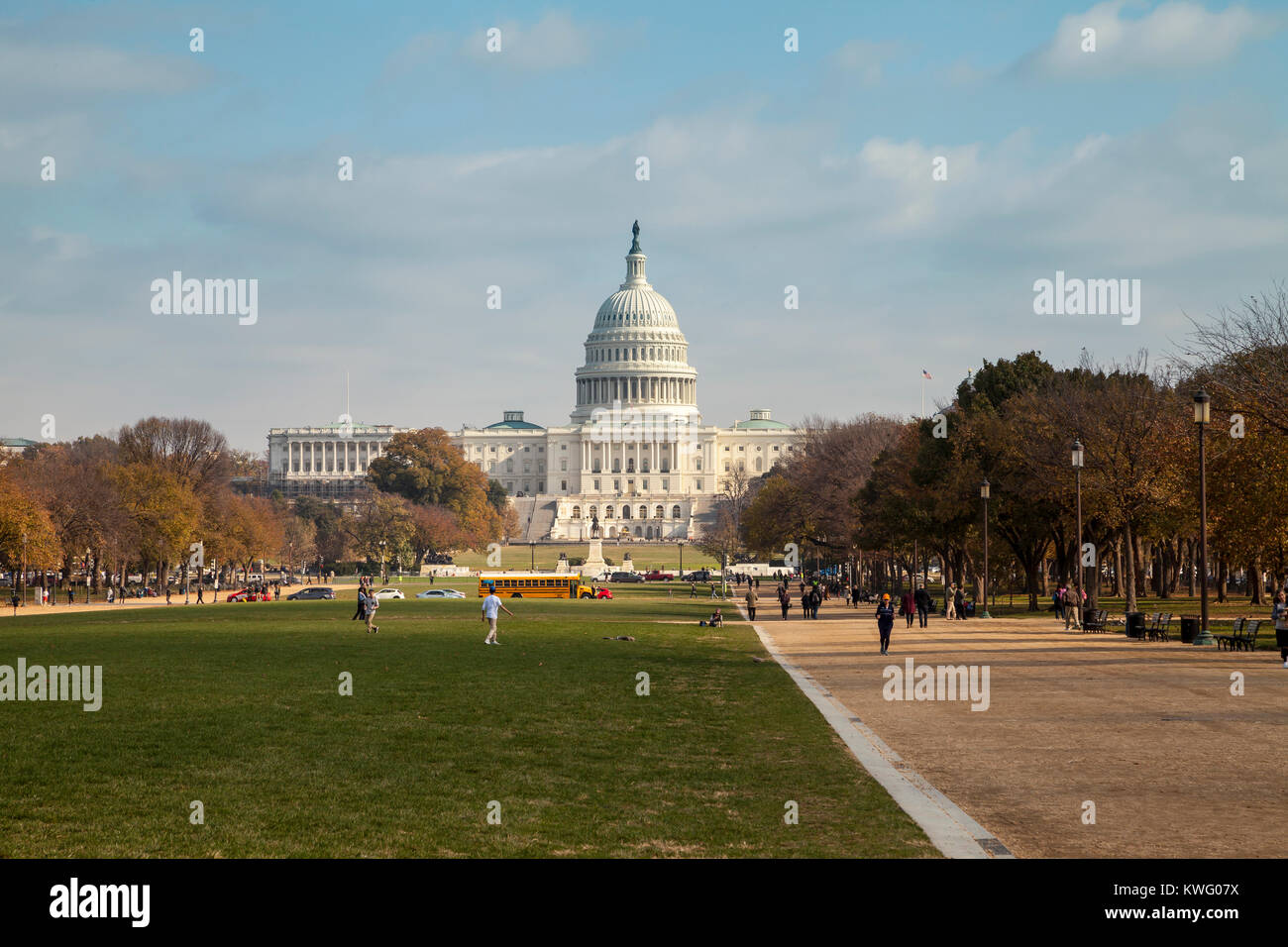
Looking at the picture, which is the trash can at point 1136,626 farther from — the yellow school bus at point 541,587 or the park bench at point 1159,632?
the yellow school bus at point 541,587

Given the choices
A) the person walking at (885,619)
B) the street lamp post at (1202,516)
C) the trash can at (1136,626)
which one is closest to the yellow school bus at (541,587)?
the trash can at (1136,626)

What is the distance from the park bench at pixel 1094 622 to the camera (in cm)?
4431

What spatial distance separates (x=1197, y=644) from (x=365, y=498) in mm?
122448

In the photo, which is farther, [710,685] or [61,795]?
[710,685]

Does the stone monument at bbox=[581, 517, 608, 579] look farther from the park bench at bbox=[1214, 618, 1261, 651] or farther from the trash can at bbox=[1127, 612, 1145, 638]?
the park bench at bbox=[1214, 618, 1261, 651]

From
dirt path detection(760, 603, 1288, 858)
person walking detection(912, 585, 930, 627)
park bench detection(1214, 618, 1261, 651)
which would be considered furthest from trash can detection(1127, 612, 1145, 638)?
person walking detection(912, 585, 930, 627)

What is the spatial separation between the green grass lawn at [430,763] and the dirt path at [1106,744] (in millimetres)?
1236

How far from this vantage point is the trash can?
40.7m

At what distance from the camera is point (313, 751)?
16125mm
